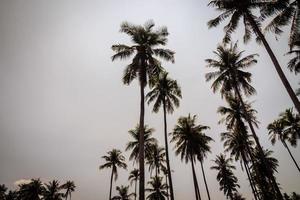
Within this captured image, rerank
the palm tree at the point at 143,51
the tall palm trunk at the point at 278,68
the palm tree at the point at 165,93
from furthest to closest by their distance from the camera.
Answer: the palm tree at the point at 165,93 < the palm tree at the point at 143,51 < the tall palm trunk at the point at 278,68

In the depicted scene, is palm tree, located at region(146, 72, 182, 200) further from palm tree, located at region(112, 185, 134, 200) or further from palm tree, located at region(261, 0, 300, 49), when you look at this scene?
palm tree, located at region(112, 185, 134, 200)

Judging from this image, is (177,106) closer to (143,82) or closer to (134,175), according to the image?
(143,82)

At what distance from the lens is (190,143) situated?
2819cm

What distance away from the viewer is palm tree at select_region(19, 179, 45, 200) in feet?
174

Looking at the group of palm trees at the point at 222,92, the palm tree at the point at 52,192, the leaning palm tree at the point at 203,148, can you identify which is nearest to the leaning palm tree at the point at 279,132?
the group of palm trees at the point at 222,92

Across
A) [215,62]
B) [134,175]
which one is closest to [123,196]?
[134,175]

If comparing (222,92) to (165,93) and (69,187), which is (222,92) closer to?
(165,93)

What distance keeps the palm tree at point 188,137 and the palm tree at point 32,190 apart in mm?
46146

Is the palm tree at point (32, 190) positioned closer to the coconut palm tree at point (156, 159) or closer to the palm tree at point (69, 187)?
the palm tree at point (69, 187)

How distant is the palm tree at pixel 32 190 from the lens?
5298 cm

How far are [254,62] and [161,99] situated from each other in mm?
12195

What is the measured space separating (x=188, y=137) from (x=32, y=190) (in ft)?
162

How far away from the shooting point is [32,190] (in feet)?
176

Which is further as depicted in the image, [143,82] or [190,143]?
[190,143]
